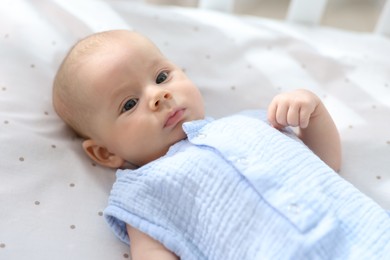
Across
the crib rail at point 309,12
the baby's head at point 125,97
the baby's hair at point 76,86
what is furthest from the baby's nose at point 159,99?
the crib rail at point 309,12

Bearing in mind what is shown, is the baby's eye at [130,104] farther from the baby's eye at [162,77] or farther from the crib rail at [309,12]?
the crib rail at [309,12]

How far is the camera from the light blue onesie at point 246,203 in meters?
0.87

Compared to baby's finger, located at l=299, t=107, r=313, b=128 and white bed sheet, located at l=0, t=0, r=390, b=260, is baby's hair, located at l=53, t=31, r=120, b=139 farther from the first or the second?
baby's finger, located at l=299, t=107, r=313, b=128

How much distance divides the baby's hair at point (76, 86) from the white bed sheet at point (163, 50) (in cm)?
6

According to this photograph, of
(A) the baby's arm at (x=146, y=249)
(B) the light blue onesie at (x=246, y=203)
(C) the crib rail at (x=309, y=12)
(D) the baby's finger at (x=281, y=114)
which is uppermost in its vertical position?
(C) the crib rail at (x=309, y=12)

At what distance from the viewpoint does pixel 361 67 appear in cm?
131

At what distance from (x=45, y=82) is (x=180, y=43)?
0.31 metres

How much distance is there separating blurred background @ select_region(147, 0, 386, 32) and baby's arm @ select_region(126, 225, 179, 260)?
137 centimetres

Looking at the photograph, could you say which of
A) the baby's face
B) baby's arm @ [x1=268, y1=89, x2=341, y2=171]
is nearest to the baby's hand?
baby's arm @ [x1=268, y1=89, x2=341, y2=171]

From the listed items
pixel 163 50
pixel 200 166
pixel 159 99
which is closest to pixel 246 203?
pixel 200 166

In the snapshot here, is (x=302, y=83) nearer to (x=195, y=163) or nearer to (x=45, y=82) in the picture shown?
(x=195, y=163)

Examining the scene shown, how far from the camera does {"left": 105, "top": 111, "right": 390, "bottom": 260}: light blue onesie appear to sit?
87cm

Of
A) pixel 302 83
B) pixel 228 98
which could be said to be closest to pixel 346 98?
pixel 302 83

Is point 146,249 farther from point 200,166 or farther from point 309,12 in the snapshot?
point 309,12
